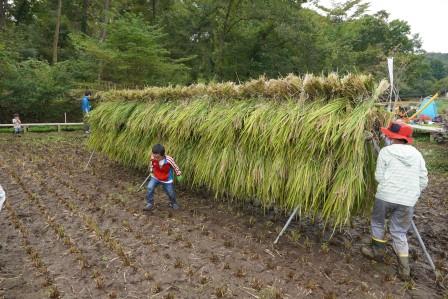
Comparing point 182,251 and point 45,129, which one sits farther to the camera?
point 45,129

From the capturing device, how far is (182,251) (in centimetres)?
398

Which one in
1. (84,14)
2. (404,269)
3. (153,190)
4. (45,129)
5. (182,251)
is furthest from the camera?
(84,14)

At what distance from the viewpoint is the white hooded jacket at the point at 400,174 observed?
140 inches

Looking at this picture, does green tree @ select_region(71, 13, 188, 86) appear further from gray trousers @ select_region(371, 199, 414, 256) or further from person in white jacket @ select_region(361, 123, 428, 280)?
gray trousers @ select_region(371, 199, 414, 256)

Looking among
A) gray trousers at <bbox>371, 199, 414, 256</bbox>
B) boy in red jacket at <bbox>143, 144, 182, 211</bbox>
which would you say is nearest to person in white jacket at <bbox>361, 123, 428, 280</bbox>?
gray trousers at <bbox>371, 199, 414, 256</bbox>

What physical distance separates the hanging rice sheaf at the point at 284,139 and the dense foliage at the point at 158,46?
4.73m

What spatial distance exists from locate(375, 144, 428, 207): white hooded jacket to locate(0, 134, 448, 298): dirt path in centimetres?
80

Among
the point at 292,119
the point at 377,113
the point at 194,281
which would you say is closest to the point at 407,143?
the point at 377,113

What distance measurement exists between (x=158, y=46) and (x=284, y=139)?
12.4 m

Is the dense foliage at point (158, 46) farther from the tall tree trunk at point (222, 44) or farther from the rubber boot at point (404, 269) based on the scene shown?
the rubber boot at point (404, 269)

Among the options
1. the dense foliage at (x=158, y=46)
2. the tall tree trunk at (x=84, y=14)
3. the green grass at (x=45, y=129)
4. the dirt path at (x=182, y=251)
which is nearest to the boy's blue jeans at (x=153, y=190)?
the dirt path at (x=182, y=251)

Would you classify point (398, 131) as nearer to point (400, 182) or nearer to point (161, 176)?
point (400, 182)

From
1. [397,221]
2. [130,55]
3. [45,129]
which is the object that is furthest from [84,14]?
[397,221]

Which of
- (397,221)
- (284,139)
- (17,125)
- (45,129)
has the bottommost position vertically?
(45,129)
